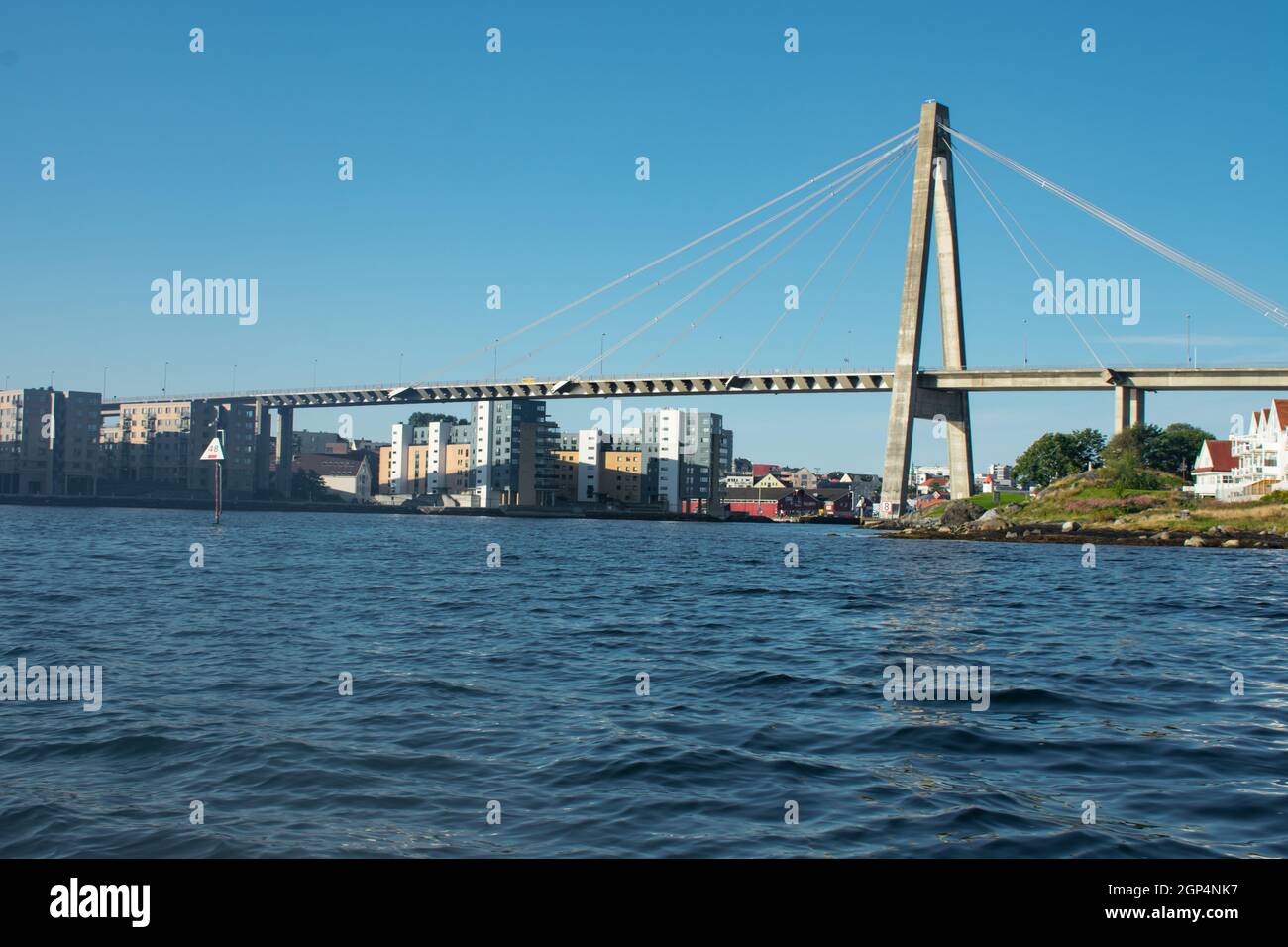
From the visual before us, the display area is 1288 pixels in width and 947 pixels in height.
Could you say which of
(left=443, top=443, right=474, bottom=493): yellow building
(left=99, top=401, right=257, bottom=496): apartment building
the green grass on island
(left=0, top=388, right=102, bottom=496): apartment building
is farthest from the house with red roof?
(left=0, top=388, right=102, bottom=496): apartment building

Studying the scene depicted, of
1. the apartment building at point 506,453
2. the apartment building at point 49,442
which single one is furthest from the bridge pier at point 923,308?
the apartment building at point 49,442

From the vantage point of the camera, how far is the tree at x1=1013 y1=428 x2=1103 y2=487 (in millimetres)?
104812

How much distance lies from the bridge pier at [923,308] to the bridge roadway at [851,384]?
1844mm

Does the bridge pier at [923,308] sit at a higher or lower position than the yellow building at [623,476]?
higher

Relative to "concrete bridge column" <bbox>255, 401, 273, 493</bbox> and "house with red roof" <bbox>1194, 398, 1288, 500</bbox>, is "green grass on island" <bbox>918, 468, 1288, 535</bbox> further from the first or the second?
"concrete bridge column" <bbox>255, 401, 273, 493</bbox>

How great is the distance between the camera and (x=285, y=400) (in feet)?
421

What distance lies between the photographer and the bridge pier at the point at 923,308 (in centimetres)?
7125

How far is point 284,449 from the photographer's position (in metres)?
137

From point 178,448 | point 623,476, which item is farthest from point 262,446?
point 623,476

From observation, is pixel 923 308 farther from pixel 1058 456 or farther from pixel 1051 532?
pixel 1058 456

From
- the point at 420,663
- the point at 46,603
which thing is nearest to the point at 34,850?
the point at 420,663

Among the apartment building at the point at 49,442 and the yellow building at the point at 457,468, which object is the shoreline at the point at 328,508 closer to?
the apartment building at the point at 49,442
